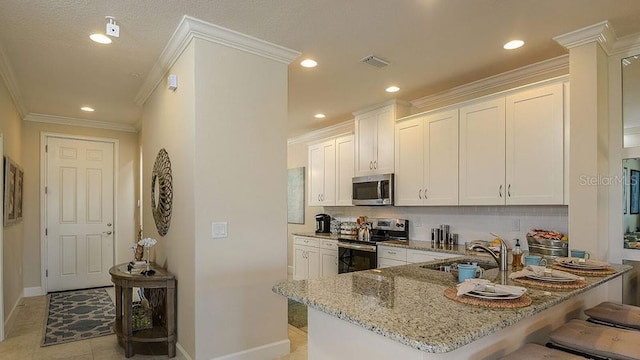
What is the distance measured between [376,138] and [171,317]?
123 inches

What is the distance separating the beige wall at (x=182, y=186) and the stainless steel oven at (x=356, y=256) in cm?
229

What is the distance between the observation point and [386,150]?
4699 mm

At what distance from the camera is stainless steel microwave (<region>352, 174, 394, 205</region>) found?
457 cm

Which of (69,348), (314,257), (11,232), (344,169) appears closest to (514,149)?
(344,169)

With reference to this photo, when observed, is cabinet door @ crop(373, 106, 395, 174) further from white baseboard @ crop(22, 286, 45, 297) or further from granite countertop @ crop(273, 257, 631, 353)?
white baseboard @ crop(22, 286, 45, 297)

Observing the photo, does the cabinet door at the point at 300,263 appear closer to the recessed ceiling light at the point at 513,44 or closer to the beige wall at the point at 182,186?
the beige wall at the point at 182,186

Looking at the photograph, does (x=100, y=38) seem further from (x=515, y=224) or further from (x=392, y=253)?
(x=515, y=224)

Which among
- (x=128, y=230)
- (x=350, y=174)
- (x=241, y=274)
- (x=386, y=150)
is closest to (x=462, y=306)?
(x=241, y=274)

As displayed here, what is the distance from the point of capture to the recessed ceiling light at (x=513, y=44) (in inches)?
120

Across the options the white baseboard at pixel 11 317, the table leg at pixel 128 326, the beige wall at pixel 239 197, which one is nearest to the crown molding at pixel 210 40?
the beige wall at pixel 239 197

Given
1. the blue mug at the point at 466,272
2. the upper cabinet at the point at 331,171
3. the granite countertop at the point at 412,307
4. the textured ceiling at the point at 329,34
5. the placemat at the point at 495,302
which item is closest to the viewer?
the granite countertop at the point at 412,307

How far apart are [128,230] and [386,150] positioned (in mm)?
4432

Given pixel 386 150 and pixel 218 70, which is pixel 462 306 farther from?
pixel 386 150

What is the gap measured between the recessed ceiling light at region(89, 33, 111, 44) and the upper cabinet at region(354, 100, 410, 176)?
308 cm
